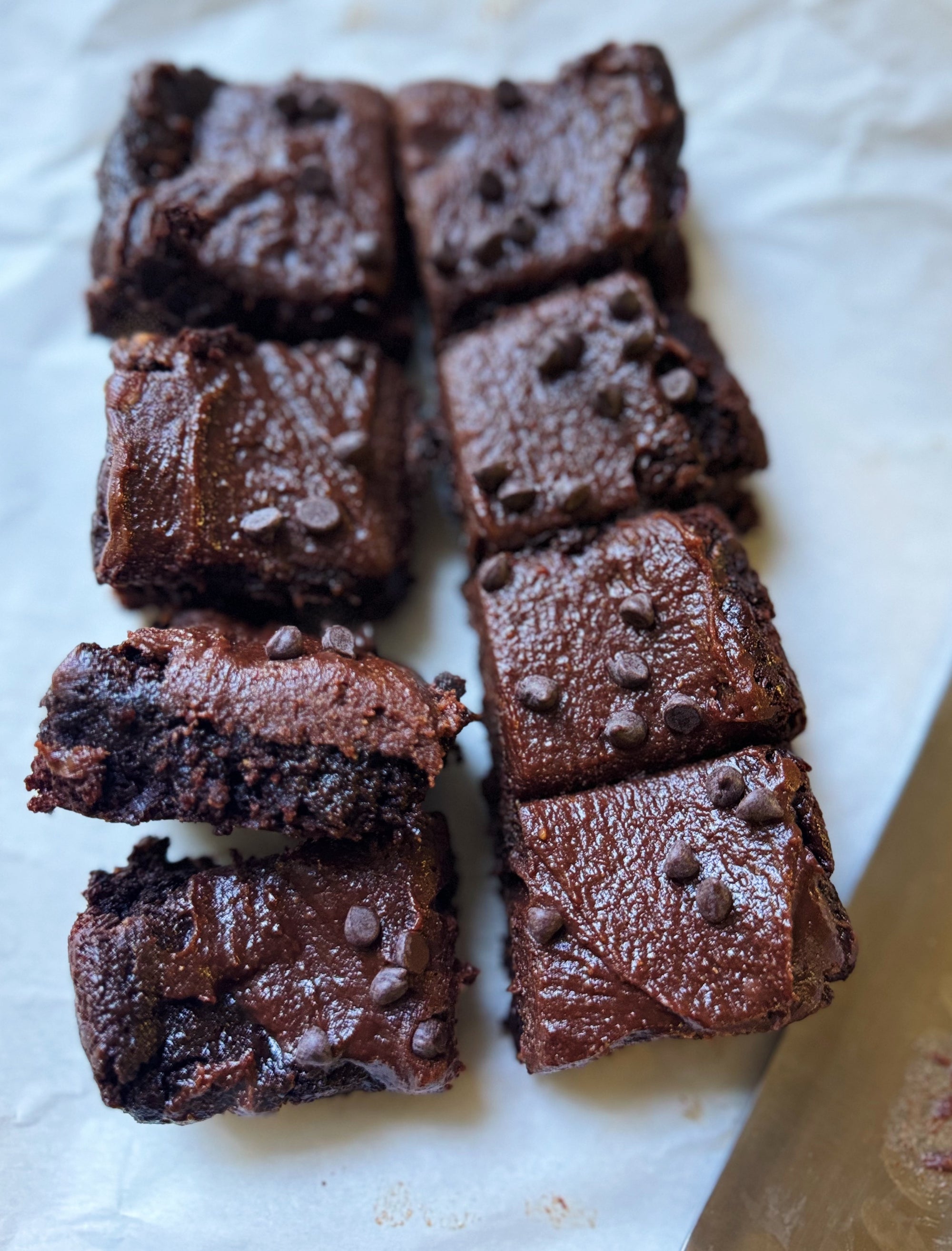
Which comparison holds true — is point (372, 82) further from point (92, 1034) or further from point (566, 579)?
point (92, 1034)

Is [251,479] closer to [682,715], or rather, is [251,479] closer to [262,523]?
[262,523]

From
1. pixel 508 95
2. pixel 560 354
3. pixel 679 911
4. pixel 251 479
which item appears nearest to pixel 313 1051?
pixel 679 911

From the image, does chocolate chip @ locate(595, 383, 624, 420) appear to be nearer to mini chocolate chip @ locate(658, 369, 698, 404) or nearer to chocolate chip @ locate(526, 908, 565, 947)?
mini chocolate chip @ locate(658, 369, 698, 404)

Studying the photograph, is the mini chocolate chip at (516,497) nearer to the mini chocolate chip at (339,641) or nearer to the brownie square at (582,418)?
the brownie square at (582,418)

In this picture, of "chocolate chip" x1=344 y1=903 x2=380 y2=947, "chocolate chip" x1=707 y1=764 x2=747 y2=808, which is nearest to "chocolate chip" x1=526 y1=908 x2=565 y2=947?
"chocolate chip" x1=344 y1=903 x2=380 y2=947

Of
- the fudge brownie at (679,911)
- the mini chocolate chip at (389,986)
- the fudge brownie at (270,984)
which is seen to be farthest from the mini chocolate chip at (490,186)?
the mini chocolate chip at (389,986)

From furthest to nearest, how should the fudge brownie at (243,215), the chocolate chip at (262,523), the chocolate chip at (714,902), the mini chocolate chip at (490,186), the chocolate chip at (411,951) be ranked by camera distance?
the mini chocolate chip at (490,186), the fudge brownie at (243,215), the chocolate chip at (262,523), the chocolate chip at (411,951), the chocolate chip at (714,902)
